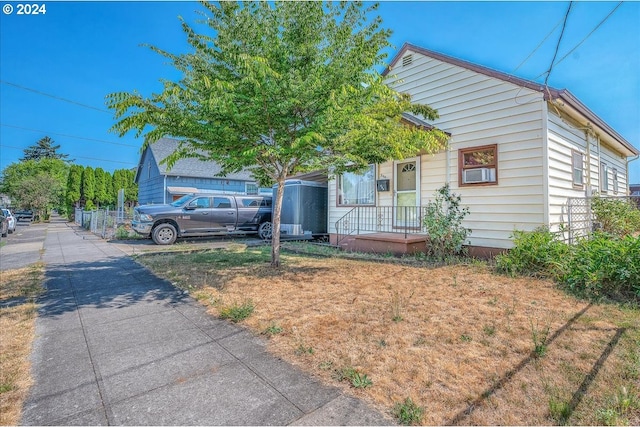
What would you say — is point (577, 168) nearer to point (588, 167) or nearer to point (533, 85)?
point (588, 167)

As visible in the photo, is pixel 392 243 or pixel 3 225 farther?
pixel 3 225

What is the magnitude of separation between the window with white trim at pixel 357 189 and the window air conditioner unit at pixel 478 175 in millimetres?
2566

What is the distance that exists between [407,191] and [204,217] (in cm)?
727

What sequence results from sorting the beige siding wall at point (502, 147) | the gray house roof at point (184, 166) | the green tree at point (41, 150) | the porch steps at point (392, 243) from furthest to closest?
1. the green tree at point (41, 150)
2. the gray house roof at point (184, 166)
3. the porch steps at point (392, 243)
4. the beige siding wall at point (502, 147)

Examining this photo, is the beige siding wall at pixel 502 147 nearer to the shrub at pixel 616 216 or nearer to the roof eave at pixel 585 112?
the roof eave at pixel 585 112

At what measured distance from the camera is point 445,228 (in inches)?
261

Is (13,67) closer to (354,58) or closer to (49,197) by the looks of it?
(354,58)

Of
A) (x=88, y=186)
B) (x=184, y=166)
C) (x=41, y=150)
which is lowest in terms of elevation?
(x=88, y=186)

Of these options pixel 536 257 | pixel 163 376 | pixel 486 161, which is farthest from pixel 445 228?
pixel 163 376

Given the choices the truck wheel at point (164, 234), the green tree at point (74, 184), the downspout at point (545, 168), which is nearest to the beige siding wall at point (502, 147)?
the downspout at point (545, 168)

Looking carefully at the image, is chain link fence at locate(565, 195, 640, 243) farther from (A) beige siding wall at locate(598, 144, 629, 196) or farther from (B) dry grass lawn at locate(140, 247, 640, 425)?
(B) dry grass lawn at locate(140, 247, 640, 425)

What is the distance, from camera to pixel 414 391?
6.79 feet

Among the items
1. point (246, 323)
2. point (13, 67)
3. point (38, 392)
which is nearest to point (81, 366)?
point (38, 392)

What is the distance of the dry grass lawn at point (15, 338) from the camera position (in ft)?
6.75
